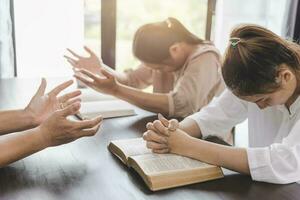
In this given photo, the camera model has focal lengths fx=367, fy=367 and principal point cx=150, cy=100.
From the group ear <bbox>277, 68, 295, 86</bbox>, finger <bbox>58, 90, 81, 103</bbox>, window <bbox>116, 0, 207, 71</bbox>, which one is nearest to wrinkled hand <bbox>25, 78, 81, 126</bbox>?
finger <bbox>58, 90, 81, 103</bbox>

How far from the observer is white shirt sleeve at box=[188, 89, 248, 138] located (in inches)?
50.4

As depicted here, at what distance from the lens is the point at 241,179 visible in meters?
0.93

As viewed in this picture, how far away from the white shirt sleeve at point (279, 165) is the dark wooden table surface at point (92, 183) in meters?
0.02

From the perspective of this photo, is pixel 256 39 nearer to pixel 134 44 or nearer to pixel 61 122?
pixel 61 122

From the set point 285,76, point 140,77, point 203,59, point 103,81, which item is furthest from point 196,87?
point 285,76

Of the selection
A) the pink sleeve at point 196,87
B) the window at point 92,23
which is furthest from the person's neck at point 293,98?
the window at point 92,23

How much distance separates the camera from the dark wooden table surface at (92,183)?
2.73ft

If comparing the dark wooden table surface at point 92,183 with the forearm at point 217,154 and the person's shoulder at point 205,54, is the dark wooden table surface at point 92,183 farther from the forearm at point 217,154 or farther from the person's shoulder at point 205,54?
the person's shoulder at point 205,54

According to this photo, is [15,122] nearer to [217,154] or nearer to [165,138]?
[165,138]

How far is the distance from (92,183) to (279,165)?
464mm

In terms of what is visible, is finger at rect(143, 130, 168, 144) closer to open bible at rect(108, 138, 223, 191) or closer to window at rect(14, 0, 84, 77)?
open bible at rect(108, 138, 223, 191)

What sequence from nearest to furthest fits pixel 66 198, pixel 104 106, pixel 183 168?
1. pixel 66 198
2. pixel 183 168
3. pixel 104 106

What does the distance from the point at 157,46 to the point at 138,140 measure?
0.65 meters

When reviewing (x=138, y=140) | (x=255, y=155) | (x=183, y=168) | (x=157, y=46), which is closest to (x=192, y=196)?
(x=183, y=168)
